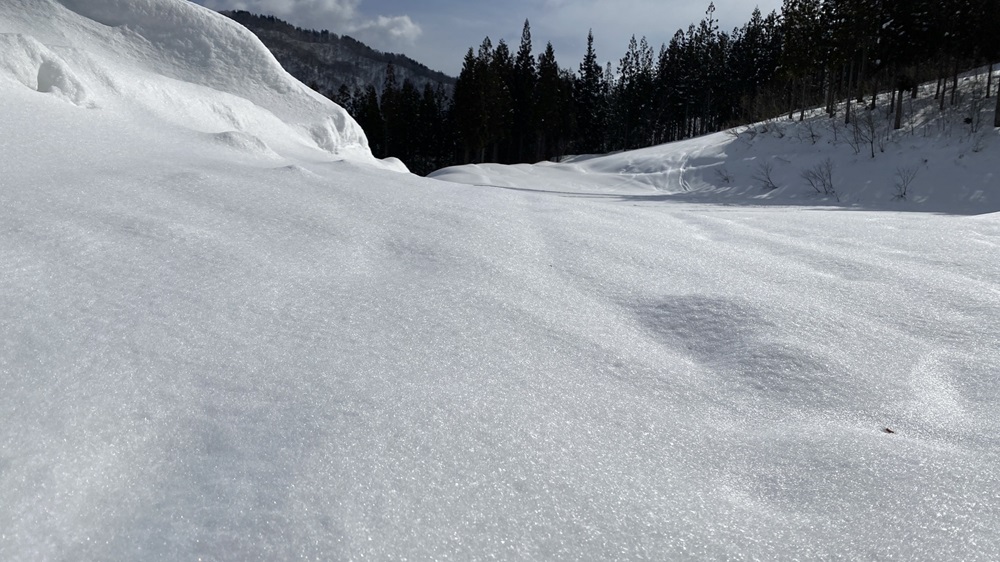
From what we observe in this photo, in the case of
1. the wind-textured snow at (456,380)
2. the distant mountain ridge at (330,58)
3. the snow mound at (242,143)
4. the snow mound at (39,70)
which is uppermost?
the distant mountain ridge at (330,58)

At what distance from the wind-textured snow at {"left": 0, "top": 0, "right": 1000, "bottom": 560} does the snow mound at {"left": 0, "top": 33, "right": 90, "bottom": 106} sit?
1.27 meters

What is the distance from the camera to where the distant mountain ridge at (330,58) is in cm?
12044

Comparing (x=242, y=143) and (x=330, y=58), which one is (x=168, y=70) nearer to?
(x=242, y=143)

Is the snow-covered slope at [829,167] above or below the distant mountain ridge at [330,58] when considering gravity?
below

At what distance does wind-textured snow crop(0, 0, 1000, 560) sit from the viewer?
3.92ft

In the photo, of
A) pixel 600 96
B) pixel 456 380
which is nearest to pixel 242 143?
pixel 456 380

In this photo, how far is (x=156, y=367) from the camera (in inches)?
64.7

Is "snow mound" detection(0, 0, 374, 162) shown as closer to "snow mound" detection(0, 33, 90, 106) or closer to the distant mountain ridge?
"snow mound" detection(0, 33, 90, 106)

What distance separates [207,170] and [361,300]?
2119 mm

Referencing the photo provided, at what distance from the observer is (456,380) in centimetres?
172

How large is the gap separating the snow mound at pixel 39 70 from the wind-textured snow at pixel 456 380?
1.27 metres

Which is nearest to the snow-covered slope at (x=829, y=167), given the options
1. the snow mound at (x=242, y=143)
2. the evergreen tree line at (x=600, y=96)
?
the evergreen tree line at (x=600, y=96)

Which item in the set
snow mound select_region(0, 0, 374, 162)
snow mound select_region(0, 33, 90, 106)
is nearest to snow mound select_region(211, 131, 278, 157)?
snow mound select_region(0, 0, 374, 162)

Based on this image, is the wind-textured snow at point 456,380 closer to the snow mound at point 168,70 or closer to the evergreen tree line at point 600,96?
the snow mound at point 168,70
